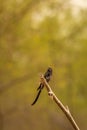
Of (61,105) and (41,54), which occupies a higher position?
(41,54)

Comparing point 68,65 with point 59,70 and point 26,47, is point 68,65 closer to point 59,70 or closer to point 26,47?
point 59,70

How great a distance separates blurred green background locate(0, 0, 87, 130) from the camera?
1029 centimetres

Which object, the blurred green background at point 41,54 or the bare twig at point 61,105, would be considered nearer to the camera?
the bare twig at point 61,105

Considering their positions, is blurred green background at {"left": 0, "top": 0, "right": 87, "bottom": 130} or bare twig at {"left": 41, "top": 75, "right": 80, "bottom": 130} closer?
bare twig at {"left": 41, "top": 75, "right": 80, "bottom": 130}

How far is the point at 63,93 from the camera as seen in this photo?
50.9 feet

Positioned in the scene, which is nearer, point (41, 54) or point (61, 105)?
point (61, 105)

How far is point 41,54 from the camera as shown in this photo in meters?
12.6

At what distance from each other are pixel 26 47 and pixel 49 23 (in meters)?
1.03

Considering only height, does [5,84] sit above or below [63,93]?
below

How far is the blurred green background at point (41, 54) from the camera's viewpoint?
1029cm

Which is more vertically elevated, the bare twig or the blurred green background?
the blurred green background

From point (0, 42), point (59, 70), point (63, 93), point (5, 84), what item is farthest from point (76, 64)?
point (0, 42)

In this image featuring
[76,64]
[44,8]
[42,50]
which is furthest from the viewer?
[76,64]

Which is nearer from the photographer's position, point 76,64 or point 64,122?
point 76,64
